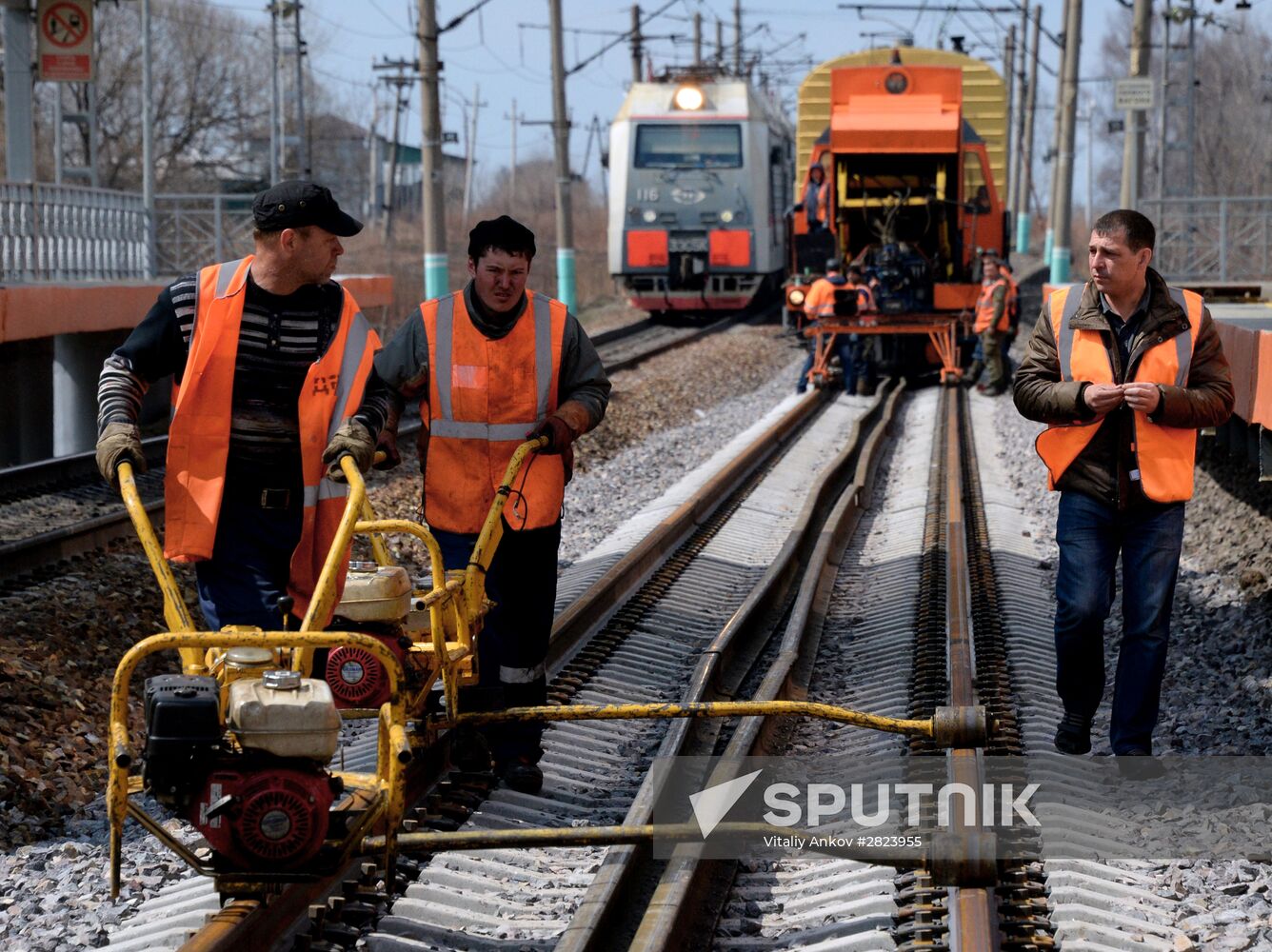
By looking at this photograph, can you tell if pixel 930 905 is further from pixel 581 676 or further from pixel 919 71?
pixel 919 71

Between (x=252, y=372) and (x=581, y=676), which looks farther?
(x=581, y=676)

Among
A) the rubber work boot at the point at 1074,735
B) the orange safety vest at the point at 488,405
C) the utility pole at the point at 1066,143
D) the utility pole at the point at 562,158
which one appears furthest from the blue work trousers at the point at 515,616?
the utility pole at the point at 562,158

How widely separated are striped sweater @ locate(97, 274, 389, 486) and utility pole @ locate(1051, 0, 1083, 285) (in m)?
23.2

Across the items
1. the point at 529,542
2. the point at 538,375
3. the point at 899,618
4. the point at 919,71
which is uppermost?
the point at 919,71

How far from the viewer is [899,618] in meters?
8.76

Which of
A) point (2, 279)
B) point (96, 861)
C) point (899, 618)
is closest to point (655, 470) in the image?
point (899, 618)

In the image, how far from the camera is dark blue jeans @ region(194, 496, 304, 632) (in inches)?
195

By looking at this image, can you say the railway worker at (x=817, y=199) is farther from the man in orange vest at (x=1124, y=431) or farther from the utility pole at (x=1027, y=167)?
the utility pole at (x=1027, y=167)

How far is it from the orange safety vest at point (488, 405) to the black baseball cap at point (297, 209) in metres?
0.90

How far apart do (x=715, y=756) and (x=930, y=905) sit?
5.46ft

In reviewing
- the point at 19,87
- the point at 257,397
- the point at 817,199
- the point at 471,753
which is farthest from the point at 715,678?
the point at 817,199

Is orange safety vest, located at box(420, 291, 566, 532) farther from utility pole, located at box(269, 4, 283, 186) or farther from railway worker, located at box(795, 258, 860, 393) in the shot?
utility pole, located at box(269, 4, 283, 186)

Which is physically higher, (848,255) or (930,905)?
(848,255)

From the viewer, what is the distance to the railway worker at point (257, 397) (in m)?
4.87
